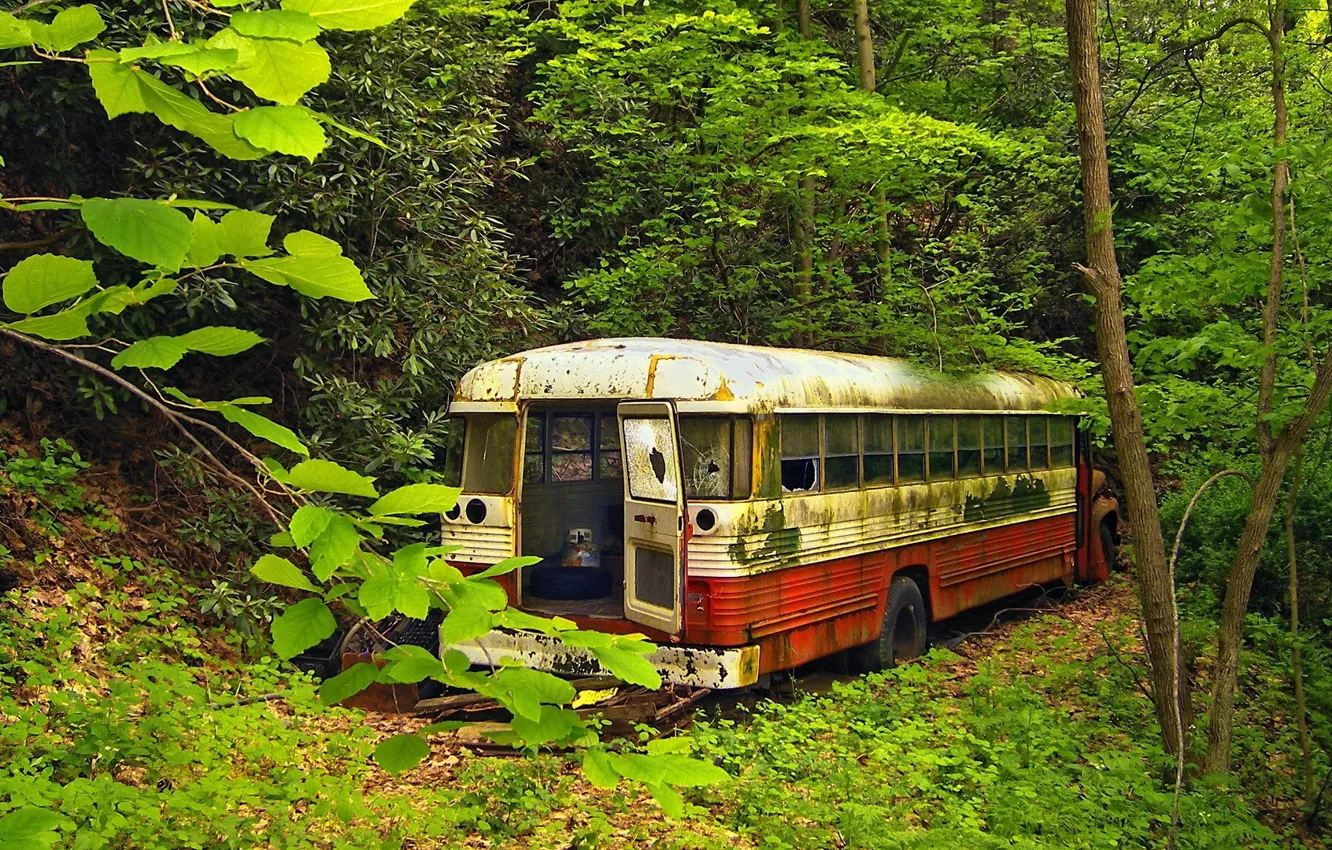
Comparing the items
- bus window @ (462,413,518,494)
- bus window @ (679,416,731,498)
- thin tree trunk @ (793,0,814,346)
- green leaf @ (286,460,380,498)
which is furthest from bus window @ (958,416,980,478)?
green leaf @ (286,460,380,498)

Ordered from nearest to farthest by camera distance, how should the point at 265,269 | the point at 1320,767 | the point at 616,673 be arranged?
the point at 265,269
the point at 616,673
the point at 1320,767

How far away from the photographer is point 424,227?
10.8 m

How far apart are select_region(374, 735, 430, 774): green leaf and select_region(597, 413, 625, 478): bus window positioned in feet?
23.7

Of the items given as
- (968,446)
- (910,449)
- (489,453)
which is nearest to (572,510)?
(489,453)

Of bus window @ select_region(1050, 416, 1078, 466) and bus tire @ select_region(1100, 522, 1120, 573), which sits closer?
bus window @ select_region(1050, 416, 1078, 466)

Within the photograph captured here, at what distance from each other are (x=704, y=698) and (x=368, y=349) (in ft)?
16.0

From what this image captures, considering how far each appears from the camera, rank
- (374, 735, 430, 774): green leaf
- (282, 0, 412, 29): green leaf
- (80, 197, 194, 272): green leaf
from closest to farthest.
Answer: (80, 197, 194, 272): green leaf, (282, 0, 412, 29): green leaf, (374, 735, 430, 774): green leaf

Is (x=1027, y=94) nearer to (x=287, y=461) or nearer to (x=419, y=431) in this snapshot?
(x=419, y=431)

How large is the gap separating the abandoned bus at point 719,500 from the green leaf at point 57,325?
5.42m

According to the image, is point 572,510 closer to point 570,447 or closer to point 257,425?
point 570,447

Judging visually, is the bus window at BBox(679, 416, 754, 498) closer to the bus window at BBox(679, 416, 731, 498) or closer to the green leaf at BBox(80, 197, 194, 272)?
the bus window at BBox(679, 416, 731, 498)

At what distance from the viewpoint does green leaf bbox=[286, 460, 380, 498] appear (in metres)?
1.70

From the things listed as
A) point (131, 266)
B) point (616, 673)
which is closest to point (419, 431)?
point (131, 266)

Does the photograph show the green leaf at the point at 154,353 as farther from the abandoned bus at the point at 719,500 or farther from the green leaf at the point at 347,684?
the abandoned bus at the point at 719,500
